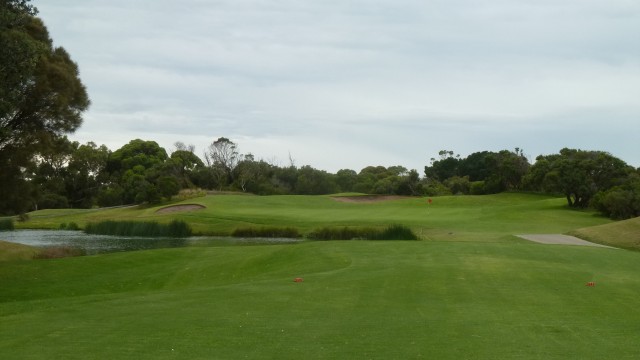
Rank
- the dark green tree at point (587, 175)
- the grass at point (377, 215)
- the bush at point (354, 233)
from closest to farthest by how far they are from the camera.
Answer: the bush at point (354, 233), the grass at point (377, 215), the dark green tree at point (587, 175)

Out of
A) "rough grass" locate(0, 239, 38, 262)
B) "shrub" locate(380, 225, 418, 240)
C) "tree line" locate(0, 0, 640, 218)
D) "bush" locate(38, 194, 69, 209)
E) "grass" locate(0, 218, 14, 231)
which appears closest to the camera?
"tree line" locate(0, 0, 640, 218)

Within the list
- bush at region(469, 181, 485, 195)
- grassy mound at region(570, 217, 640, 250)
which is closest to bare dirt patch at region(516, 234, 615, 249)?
grassy mound at region(570, 217, 640, 250)

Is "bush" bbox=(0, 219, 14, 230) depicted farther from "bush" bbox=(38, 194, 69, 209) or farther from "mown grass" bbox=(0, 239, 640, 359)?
"bush" bbox=(38, 194, 69, 209)

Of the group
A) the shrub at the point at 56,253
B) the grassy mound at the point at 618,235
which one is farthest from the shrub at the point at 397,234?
the shrub at the point at 56,253

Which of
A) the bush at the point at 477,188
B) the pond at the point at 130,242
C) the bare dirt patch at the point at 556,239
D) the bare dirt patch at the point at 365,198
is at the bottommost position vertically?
the pond at the point at 130,242

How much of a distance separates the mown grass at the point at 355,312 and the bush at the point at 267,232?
26795 millimetres

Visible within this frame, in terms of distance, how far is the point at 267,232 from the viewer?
174 feet

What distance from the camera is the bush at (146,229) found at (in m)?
54.7

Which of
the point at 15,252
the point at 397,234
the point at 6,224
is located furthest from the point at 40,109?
the point at 6,224

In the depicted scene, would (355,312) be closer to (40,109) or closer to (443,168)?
(40,109)

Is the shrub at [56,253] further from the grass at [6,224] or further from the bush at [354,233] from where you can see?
the grass at [6,224]

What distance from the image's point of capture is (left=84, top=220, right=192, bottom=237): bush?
5472 cm

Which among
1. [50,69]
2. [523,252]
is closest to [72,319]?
[50,69]

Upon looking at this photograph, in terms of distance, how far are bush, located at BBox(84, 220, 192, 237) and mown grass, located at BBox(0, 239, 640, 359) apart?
2928cm
